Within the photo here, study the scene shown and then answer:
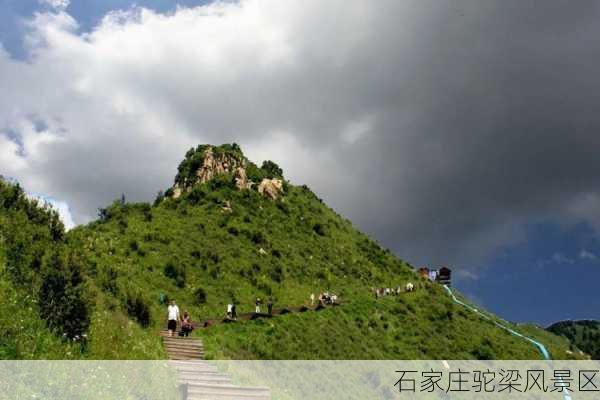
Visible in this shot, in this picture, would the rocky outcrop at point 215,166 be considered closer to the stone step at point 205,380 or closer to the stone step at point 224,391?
the stone step at point 205,380

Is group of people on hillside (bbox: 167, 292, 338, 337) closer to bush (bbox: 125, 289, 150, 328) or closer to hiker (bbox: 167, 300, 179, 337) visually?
hiker (bbox: 167, 300, 179, 337)

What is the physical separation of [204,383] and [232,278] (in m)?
26.2

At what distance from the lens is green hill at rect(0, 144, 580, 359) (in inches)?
571

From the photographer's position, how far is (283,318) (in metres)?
33.2

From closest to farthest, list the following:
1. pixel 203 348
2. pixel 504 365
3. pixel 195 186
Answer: pixel 203 348
pixel 504 365
pixel 195 186

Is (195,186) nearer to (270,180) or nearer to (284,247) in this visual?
(270,180)

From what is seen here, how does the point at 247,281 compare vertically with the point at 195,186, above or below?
below

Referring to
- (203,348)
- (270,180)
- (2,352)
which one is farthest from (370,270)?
(2,352)

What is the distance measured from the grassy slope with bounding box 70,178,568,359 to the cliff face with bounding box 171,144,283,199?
100 inches

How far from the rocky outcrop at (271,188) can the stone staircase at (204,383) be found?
41.6 meters

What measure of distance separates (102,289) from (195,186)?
3737cm

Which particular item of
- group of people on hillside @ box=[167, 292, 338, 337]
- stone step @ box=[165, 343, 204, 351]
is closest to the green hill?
stone step @ box=[165, 343, 204, 351]

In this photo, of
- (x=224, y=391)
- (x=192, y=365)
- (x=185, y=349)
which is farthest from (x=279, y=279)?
(x=224, y=391)

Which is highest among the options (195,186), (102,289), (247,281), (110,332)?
(195,186)
